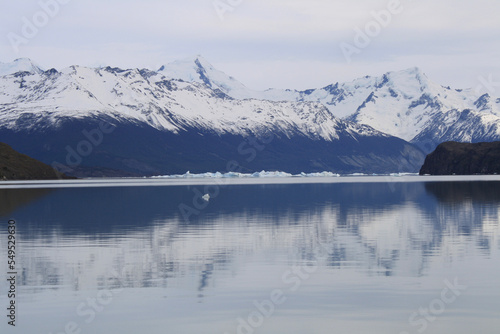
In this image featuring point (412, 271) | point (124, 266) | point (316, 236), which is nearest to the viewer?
point (412, 271)

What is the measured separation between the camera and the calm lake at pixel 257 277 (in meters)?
29.4

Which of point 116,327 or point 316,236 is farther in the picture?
point 316,236

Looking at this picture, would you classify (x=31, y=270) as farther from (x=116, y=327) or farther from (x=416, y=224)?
(x=416, y=224)

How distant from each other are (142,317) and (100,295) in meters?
5.12

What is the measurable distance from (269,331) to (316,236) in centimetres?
3097

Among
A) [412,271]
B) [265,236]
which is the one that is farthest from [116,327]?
[265,236]

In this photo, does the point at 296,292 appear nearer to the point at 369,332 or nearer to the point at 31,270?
the point at 369,332

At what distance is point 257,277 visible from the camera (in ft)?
129

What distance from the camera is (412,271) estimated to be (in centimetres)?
4034

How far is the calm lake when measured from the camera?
29.4 m

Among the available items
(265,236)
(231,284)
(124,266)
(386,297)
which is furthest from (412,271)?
(265,236)

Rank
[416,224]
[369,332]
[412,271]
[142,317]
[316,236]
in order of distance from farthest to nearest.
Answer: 1. [416,224]
2. [316,236]
3. [412,271]
4. [142,317]
5. [369,332]

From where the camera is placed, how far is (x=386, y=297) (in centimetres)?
3334

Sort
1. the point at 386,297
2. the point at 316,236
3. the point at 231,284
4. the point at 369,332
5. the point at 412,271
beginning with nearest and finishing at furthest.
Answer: the point at 369,332 < the point at 386,297 < the point at 231,284 < the point at 412,271 < the point at 316,236
